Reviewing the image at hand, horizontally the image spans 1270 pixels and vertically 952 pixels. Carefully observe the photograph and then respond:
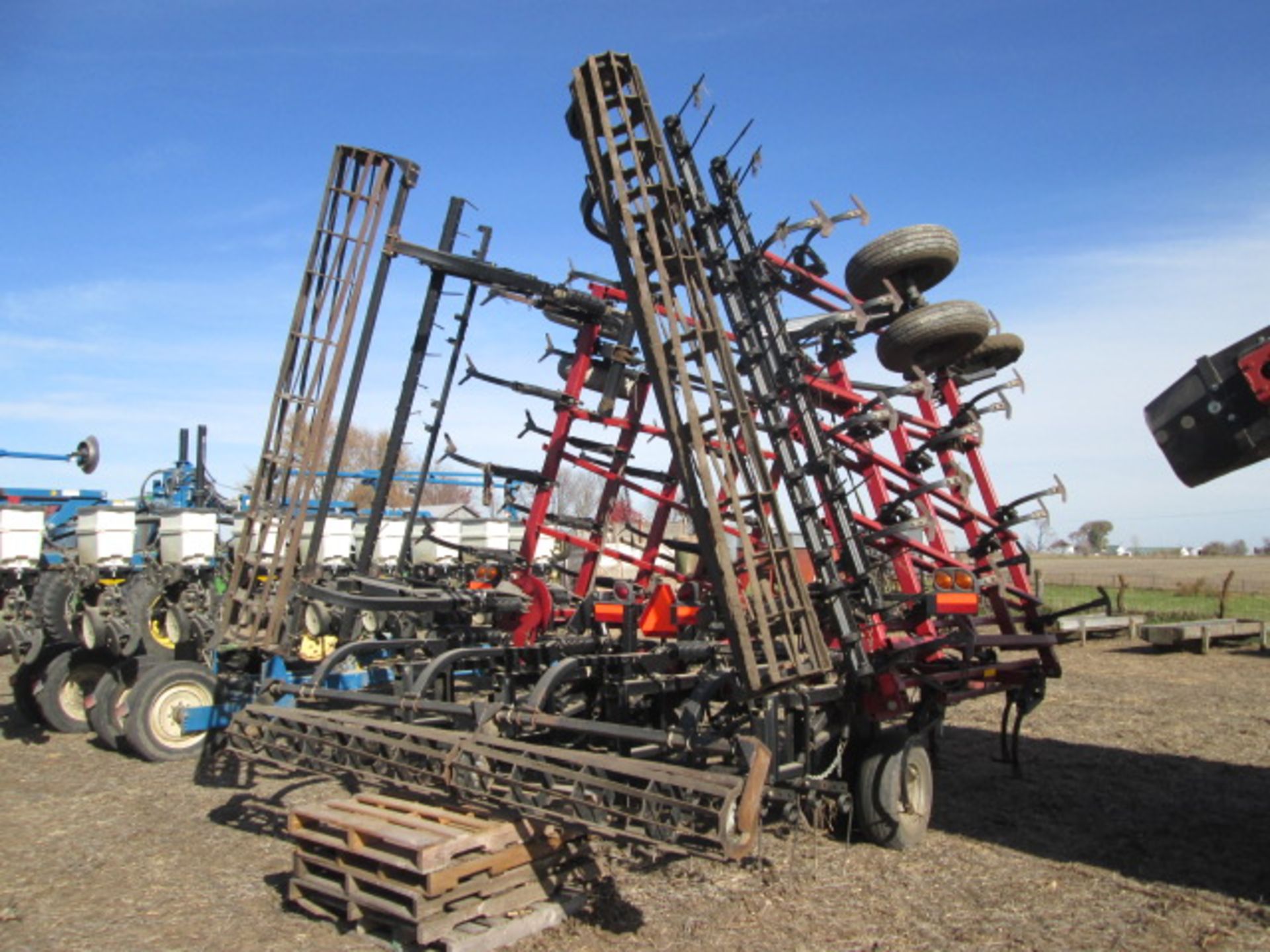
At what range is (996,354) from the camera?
1016 centimetres

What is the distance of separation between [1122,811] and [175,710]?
26.7ft

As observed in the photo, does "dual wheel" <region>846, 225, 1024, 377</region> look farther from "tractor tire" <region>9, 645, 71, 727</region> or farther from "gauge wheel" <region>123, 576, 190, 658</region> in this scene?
"tractor tire" <region>9, 645, 71, 727</region>

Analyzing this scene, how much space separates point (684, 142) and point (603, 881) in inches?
195

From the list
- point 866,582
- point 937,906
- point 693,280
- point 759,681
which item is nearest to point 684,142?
point 693,280

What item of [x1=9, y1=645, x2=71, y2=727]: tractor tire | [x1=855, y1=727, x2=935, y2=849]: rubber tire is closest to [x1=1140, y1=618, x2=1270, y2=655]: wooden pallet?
[x1=855, y1=727, x2=935, y2=849]: rubber tire

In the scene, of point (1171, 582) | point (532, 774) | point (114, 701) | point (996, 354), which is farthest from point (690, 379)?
point (1171, 582)

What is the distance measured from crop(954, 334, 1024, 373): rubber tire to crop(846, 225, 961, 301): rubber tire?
128cm

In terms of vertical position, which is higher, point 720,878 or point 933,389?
point 933,389

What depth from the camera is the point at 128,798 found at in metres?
7.71

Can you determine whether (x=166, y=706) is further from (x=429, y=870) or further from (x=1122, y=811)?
(x=1122, y=811)

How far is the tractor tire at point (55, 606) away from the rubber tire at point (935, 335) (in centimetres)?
910

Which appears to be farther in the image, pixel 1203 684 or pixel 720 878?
pixel 1203 684

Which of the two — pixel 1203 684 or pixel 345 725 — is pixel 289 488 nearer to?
pixel 345 725

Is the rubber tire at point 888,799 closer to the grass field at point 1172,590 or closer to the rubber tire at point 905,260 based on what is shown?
the rubber tire at point 905,260
